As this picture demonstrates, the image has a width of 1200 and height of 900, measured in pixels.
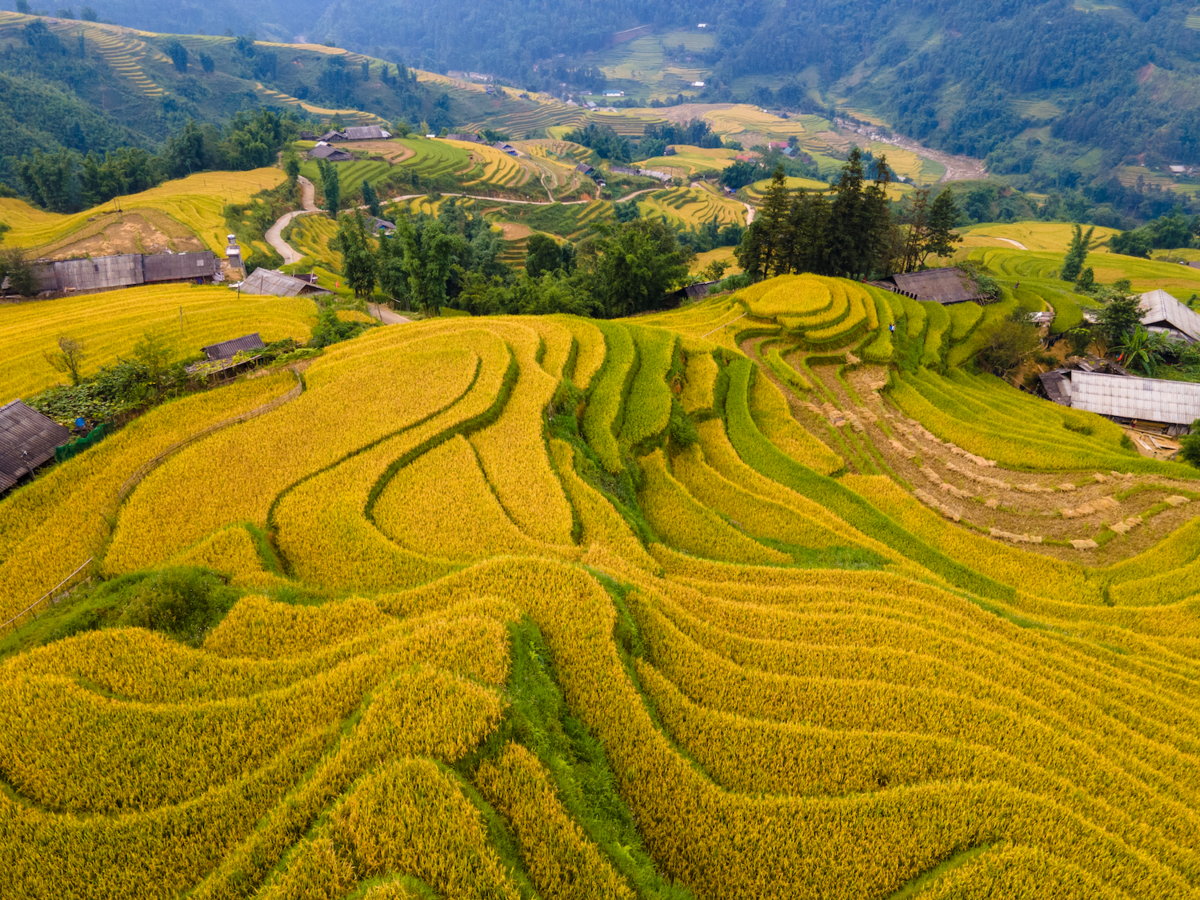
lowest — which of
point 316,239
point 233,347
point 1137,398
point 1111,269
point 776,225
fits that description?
point 1137,398

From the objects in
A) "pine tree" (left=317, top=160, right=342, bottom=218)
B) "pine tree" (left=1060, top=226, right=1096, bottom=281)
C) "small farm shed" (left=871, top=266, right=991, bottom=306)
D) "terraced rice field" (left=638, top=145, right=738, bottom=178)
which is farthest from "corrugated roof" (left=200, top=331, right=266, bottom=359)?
"terraced rice field" (left=638, top=145, right=738, bottom=178)

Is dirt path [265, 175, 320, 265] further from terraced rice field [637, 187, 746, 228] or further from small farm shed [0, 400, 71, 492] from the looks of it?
terraced rice field [637, 187, 746, 228]

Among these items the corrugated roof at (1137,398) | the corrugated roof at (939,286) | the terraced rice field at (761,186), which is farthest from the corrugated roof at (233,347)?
the terraced rice field at (761,186)

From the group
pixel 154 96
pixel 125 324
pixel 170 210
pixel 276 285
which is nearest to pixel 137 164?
pixel 170 210

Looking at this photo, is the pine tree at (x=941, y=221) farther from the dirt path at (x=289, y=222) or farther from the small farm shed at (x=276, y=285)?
the dirt path at (x=289, y=222)

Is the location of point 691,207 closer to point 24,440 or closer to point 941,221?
point 941,221

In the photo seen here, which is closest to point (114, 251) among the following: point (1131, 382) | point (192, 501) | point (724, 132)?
point (192, 501)

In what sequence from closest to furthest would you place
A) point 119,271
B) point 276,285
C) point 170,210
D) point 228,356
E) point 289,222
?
point 228,356 < point 119,271 < point 276,285 < point 170,210 < point 289,222
